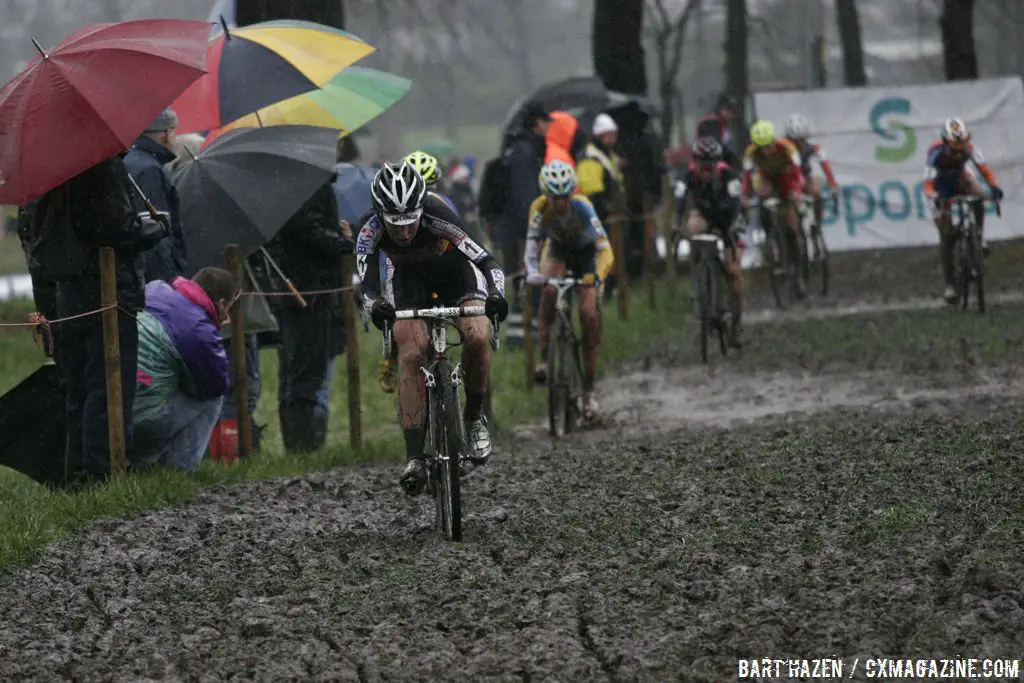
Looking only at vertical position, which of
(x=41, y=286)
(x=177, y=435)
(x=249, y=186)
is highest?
(x=249, y=186)

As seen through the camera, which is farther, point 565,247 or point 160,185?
point 565,247

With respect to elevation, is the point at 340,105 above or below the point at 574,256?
above

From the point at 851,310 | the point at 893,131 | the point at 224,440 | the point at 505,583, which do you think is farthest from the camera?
the point at 893,131

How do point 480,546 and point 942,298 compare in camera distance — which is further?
point 942,298

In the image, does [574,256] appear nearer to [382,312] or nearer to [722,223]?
[722,223]

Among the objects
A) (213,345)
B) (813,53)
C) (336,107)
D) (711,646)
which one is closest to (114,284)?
(213,345)

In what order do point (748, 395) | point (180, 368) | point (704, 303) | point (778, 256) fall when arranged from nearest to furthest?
point (180, 368), point (748, 395), point (704, 303), point (778, 256)

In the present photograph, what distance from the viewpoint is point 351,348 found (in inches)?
492

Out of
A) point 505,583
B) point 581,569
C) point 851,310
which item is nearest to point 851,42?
point 851,310

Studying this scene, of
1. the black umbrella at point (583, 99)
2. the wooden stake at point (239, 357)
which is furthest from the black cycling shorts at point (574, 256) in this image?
the black umbrella at point (583, 99)

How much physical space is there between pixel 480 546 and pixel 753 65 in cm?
8446

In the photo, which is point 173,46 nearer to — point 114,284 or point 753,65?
point 114,284

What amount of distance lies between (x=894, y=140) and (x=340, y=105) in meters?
15.8

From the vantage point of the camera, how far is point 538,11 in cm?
13288
